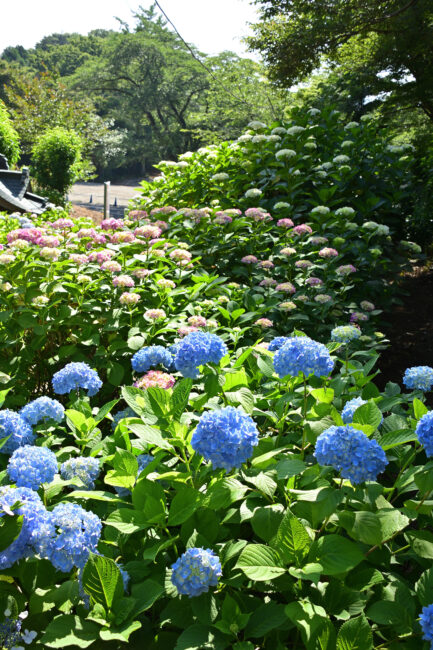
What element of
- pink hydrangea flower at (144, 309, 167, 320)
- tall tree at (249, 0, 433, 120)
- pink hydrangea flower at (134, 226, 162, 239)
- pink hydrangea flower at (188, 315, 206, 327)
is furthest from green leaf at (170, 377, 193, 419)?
tall tree at (249, 0, 433, 120)

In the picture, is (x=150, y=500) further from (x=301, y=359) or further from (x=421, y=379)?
(x=421, y=379)

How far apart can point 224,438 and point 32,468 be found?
516mm

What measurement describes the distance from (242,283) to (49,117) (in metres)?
24.9

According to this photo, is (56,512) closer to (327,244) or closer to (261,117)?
(327,244)

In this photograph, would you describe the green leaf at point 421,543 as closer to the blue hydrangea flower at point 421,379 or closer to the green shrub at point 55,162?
the blue hydrangea flower at point 421,379

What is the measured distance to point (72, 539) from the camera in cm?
109

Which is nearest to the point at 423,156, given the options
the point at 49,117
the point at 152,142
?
the point at 49,117

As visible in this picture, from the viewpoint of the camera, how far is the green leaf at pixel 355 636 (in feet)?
3.06

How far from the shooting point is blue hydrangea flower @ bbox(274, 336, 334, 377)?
56.4 inches

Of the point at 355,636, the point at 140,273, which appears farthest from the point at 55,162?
the point at 355,636

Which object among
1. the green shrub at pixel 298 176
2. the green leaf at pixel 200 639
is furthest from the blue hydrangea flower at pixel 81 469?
the green shrub at pixel 298 176

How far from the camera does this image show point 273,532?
1151 millimetres

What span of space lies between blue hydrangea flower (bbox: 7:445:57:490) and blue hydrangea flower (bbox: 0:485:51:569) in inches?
4.7

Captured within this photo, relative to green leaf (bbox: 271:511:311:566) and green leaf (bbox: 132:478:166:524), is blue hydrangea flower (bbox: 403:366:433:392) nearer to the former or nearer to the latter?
green leaf (bbox: 271:511:311:566)
